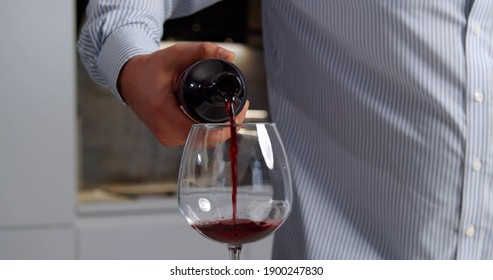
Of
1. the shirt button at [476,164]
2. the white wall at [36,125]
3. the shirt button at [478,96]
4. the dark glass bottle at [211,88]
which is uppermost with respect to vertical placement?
the dark glass bottle at [211,88]

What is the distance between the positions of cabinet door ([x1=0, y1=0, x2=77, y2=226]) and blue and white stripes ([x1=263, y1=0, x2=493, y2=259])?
1827 mm

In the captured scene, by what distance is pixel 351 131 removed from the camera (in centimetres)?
126

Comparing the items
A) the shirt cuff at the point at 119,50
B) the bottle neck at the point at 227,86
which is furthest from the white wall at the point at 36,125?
the bottle neck at the point at 227,86

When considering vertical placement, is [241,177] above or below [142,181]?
above

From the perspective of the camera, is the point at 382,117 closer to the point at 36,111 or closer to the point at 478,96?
the point at 478,96

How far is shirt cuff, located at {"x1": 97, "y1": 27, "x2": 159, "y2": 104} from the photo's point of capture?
1071 millimetres

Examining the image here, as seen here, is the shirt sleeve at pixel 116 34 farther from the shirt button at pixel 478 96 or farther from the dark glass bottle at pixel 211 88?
the shirt button at pixel 478 96

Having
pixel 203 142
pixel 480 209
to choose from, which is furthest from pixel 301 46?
pixel 203 142

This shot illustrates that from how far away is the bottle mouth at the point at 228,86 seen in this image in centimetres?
90

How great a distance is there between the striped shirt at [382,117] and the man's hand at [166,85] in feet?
0.37

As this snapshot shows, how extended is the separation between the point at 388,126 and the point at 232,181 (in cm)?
46

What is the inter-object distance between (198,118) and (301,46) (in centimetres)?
42

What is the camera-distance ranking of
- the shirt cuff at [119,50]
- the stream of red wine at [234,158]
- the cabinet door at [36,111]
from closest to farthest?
1. the stream of red wine at [234,158]
2. the shirt cuff at [119,50]
3. the cabinet door at [36,111]
